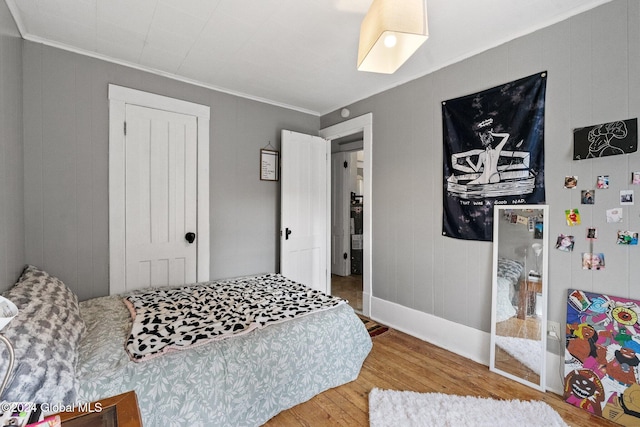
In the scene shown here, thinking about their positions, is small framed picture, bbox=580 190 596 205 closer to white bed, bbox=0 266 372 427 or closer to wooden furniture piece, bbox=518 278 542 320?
wooden furniture piece, bbox=518 278 542 320

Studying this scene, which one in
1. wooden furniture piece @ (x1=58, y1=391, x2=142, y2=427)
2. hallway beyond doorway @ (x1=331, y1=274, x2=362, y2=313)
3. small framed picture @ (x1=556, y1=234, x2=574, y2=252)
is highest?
small framed picture @ (x1=556, y1=234, x2=574, y2=252)

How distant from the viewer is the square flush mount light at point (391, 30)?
1.29m

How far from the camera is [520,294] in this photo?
213 cm

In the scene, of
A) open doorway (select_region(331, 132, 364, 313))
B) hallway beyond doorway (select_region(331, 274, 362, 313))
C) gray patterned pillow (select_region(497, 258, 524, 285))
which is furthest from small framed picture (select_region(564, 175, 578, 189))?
open doorway (select_region(331, 132, 364, 313))

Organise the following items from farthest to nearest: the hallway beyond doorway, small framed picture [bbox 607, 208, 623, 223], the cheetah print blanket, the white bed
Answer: the hallway beyond doorway, small framed picture [bbox 607, 208, 623, 223], the cheetah print blanket, the white bed

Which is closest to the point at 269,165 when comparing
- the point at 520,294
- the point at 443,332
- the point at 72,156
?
the point at 72,156

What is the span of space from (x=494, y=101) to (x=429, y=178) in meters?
0.79

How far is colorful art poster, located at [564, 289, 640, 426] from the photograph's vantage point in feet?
5.41

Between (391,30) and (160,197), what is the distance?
2.44 meters

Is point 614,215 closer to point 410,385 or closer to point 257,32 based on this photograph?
point 410,385

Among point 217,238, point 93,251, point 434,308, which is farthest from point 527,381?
point 93,251

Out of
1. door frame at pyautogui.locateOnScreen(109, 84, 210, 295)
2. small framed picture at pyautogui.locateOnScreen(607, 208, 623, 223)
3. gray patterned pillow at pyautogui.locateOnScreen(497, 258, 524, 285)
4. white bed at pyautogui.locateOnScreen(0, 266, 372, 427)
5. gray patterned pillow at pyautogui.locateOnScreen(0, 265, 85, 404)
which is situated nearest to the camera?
gray patterned pillow at pyautogui.locateOnScreen(0, 265, 85, 404)

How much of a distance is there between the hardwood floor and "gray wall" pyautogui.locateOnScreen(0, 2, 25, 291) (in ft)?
6.01

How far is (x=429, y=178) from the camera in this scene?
273 cm
